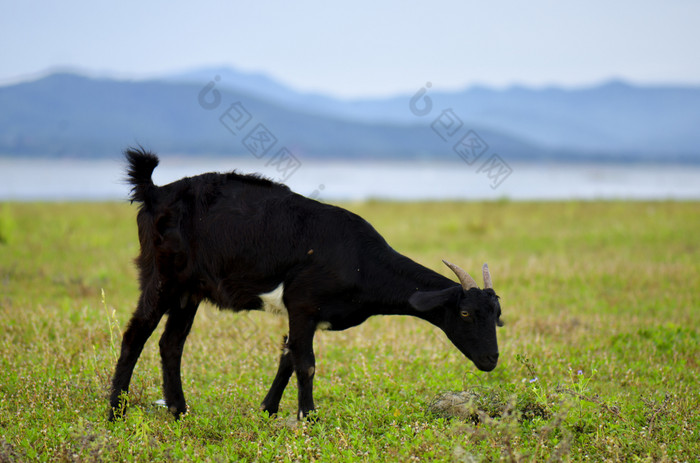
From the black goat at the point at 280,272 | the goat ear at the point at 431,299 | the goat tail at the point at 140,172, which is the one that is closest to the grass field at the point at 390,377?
the black goat at the point at 280,272

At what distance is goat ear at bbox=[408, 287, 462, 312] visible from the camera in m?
5.65

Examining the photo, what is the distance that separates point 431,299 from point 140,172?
303 centimetres

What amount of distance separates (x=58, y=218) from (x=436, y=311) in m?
18.7

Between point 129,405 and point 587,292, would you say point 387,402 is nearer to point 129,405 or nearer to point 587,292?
point 129,405

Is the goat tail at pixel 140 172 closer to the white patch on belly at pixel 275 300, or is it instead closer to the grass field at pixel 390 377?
the grass field at pixel 390 377

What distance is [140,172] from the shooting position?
20.6 ft

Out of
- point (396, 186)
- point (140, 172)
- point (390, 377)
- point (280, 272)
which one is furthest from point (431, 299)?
point (396, 186)

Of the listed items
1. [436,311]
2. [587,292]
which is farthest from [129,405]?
[587,292]

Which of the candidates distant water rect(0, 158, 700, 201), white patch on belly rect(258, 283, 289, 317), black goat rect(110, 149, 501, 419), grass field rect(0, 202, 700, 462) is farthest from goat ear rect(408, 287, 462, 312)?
distant water rect(0, 158, 700, 201)

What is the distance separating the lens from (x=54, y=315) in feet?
30.3

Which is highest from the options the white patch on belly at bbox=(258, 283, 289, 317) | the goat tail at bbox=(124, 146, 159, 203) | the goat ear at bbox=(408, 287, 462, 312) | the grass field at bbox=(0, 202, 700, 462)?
the goat tail at bbox=(124, 146, 159, 203)

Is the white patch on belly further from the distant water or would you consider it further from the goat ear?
the distant water

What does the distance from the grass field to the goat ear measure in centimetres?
99

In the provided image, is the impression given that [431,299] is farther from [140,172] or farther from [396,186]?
[396,186]
